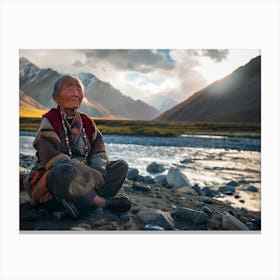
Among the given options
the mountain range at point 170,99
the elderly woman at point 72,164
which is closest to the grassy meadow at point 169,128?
the mountain range at point 170,99

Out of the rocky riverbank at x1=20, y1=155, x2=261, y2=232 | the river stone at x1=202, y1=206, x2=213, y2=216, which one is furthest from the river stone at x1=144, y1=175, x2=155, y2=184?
the river stone at x1=202, y1=206, x2=213, y2=216

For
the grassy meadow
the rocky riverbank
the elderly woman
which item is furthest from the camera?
the grassy meadow

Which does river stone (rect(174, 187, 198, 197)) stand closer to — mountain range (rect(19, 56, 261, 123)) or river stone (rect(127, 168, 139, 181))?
river stone (rect(127, 168, 139, 181))

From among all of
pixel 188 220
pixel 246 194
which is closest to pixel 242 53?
pixel 246 194

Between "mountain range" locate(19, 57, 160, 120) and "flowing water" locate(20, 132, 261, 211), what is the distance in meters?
0.23

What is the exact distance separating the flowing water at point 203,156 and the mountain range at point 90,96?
23 cm

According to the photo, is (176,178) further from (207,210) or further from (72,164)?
(72,164)

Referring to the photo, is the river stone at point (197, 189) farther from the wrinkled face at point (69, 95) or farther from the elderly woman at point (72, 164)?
the wrinkled face at point (69, 95)

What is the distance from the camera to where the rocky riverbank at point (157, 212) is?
301 centimetres

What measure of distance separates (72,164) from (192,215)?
1.07 metres

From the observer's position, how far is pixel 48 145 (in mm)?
2926

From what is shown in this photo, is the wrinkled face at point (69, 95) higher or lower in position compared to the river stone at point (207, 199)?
higher

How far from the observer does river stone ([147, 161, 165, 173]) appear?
3193mm
